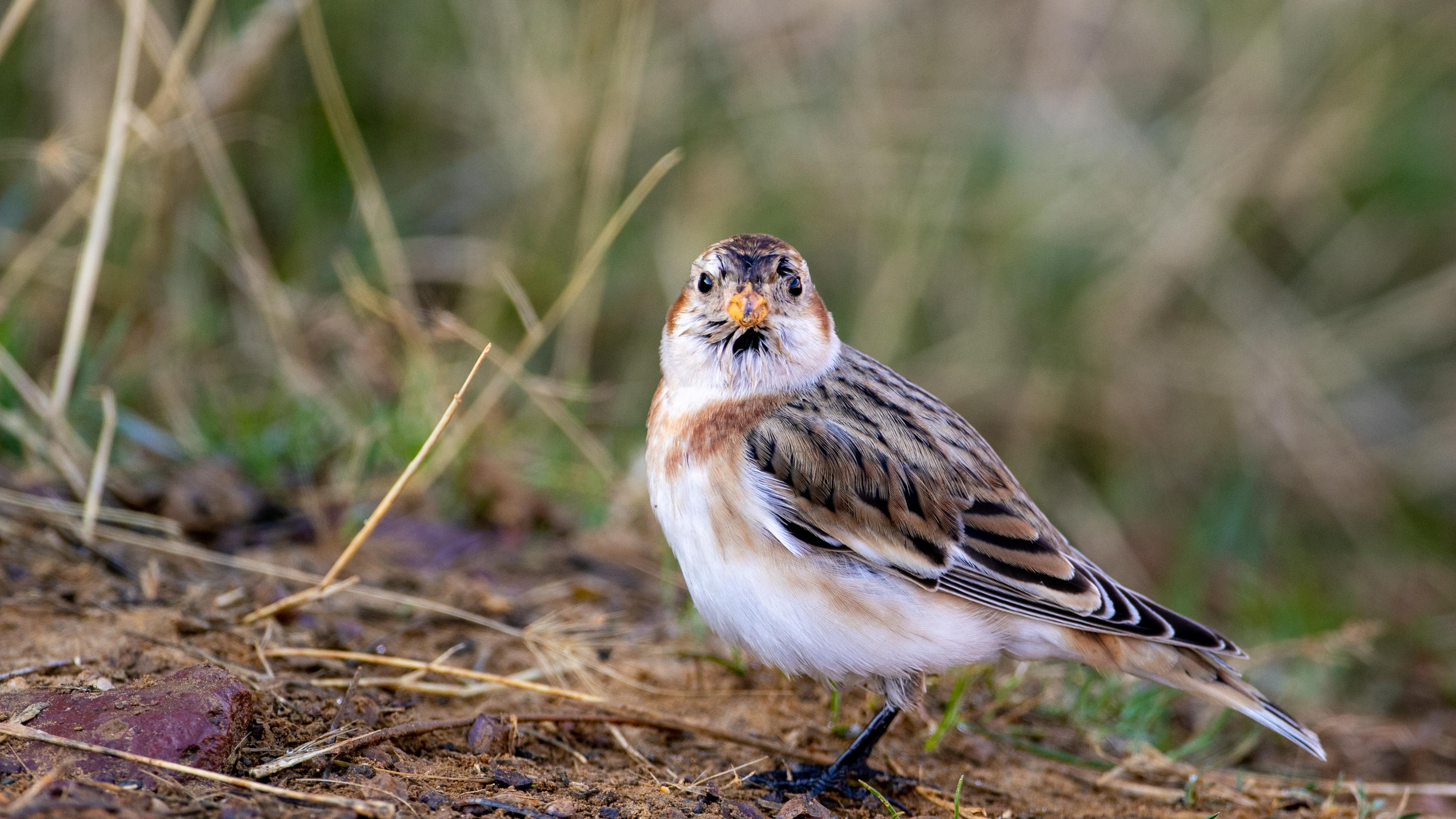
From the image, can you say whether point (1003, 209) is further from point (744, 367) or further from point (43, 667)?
point (43, 667)

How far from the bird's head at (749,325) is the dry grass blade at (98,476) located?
1910 mm

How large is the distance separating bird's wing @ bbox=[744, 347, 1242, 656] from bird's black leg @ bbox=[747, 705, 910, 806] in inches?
18.1

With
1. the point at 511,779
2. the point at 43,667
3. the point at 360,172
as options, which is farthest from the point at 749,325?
the point at 360,172

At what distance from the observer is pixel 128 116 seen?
4.78 m

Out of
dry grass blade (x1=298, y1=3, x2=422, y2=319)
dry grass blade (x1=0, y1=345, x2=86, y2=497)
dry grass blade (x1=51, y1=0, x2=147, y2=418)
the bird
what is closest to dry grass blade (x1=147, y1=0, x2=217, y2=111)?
dry grass blade (x1=51, y1=0, x2=147, y2=418)

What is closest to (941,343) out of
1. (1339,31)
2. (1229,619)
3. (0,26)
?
(1229,619)

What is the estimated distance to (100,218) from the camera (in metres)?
4.67

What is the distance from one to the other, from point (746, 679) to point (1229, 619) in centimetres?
360

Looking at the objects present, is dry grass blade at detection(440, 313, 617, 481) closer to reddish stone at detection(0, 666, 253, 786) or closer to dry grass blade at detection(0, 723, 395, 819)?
reddish stone at detection(0, 666, 253, 786)

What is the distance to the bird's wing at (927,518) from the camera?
3646 mm

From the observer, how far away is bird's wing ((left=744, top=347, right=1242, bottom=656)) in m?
3.65

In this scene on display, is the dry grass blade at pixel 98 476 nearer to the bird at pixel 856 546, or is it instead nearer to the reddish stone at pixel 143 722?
the reddish stone at pixel 143 722

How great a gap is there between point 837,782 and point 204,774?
172cm

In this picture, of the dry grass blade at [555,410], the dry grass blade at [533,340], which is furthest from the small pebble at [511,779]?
the dry grass blade at [533,340]
